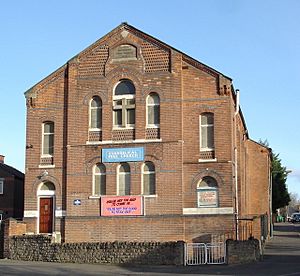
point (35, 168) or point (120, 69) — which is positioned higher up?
point (120, 69)

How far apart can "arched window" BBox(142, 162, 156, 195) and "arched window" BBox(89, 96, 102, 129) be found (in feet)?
12.4

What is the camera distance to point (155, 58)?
108ft

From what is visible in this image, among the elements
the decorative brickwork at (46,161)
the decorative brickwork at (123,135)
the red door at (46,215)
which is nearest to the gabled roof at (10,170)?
the decorative brickwork at (46,161)

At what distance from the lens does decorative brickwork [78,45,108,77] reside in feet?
111

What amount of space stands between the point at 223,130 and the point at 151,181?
16.2ft

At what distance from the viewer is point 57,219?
3284 centimetres

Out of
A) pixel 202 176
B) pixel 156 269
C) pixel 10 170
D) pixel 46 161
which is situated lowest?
pixel 156 269

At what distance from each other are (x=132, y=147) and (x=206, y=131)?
4288 millimetres

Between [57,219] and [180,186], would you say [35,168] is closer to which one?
[57,219]

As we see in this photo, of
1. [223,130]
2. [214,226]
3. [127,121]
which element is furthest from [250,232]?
[127,121]

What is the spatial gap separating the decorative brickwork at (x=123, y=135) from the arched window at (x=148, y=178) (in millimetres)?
1810

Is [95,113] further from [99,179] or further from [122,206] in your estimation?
[122,206]

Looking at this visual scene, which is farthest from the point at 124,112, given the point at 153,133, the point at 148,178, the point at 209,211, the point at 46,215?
the point at 46,215

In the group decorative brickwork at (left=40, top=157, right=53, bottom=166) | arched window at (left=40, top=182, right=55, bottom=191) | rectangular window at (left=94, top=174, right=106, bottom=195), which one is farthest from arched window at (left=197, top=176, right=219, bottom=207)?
decorative brickwork at (left=40, top=157, right=53, bottom=166)
